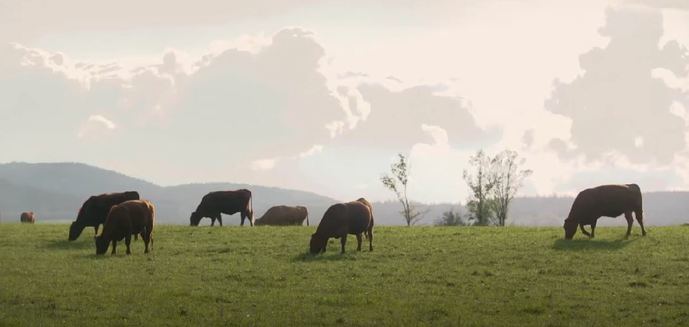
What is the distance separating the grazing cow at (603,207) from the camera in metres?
37.5

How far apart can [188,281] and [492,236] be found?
1821 centimetres

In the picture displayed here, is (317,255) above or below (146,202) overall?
below

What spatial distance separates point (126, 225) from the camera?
113ft

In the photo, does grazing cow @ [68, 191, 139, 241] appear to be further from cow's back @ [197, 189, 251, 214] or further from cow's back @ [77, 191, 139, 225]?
cow's back @ [197, 189, 251, 214]

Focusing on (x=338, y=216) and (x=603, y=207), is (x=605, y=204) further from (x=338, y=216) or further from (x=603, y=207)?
(x=338, y=216)

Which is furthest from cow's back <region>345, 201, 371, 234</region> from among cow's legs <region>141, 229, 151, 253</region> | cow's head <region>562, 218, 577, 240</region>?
cow's head <region>562, 218, 577, 240</region>

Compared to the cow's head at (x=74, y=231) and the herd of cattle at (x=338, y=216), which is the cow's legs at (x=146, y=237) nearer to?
the herd of cattle at (x=338, y=216)

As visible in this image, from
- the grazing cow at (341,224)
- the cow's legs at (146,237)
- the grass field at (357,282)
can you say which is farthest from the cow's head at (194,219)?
the grazing cow at (341,224)

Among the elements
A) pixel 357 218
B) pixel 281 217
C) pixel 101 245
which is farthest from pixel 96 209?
pixel 281 217

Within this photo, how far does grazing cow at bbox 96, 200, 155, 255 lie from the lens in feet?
112

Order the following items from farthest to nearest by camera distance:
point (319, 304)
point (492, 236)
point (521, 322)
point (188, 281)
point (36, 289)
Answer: point (492, 236) < point (188, 281) < point (36, 289) < point (319, 304) < point (521, 322)

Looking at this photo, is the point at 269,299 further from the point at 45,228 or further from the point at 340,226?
the point at 45,228

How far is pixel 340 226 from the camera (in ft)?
110

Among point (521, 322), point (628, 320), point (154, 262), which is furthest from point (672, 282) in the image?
Answer: point (154, 262)
